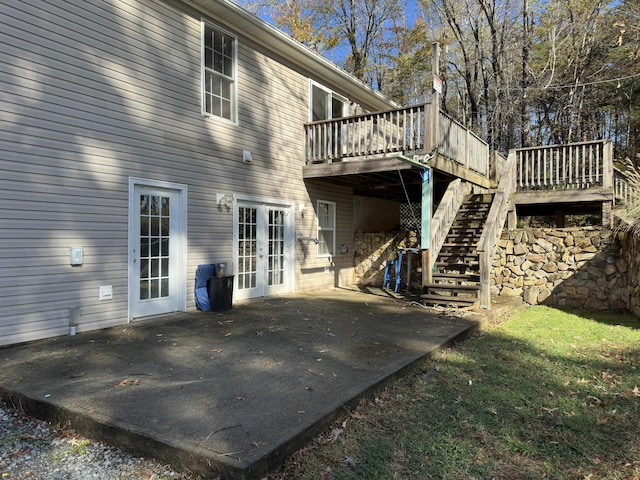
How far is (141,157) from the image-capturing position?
6.09 m

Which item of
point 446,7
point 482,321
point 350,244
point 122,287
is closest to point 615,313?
point 482,321

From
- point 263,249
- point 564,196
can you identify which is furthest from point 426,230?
point 564,196

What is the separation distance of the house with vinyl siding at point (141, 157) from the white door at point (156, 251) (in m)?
0.02

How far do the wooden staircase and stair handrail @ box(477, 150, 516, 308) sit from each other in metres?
0.17

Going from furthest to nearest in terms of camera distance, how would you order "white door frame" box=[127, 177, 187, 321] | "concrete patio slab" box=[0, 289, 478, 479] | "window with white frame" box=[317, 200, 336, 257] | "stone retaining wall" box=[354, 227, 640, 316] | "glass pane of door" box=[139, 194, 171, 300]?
"window with white frame" box=[317, 200, 336, 257], "stone retaining wall" box=[354, 227, 640, 316], "glass pane of door" box=[139, 194, 171, 300], "white door frame" box=[127, 177, 187, 321], "concrete patio slab" box=[0, 289, 478, 479]

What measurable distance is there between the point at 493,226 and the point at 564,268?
2048 millimetres

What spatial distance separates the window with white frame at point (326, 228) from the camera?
10.3m

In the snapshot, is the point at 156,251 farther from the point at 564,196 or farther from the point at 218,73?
the point at 564,196

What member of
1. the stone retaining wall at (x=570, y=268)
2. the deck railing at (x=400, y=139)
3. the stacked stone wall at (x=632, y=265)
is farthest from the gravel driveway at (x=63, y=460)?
the stone retaining wall at (x=570, y=268)

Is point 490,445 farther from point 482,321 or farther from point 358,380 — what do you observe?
point 482,321

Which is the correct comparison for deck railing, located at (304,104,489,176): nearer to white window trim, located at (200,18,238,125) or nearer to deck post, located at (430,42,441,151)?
deck post, located at (430,42,441,151)

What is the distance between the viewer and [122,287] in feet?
19.2

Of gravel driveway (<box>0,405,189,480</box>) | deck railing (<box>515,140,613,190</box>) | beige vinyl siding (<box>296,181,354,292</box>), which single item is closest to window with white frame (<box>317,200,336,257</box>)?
beige vinyl siding (<box>296,181,354,292</box>)

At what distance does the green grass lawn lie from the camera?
2.51 metres
